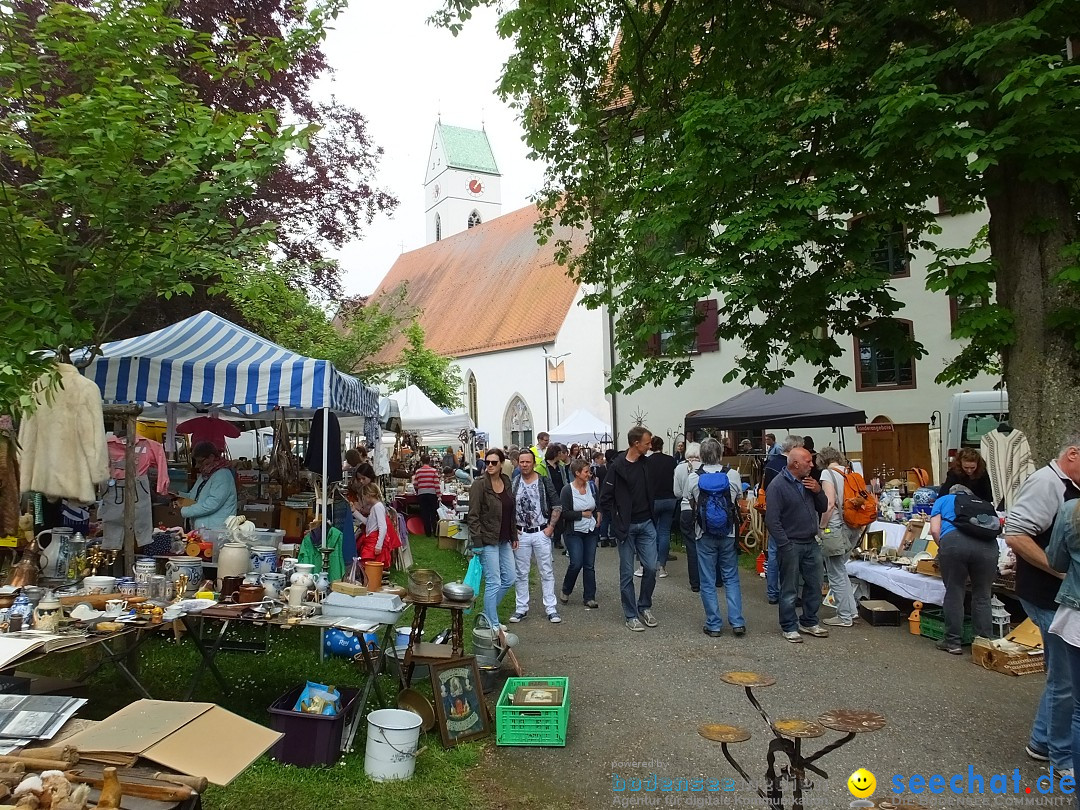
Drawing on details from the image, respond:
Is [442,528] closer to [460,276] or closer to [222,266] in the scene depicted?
[222,266]

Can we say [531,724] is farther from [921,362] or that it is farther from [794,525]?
[921,362]

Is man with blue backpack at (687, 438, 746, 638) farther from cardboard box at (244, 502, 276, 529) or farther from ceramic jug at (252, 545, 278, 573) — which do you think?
cardboard box at (244, 502, 276, 529)

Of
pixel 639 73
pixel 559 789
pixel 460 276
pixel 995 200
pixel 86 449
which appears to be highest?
pixel 460 276

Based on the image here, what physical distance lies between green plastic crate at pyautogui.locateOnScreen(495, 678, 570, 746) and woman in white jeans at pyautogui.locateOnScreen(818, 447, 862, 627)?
152 inches

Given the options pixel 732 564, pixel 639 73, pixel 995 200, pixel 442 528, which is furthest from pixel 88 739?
pixel 442 528

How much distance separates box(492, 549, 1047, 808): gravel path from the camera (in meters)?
4.25

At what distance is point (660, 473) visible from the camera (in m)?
8.00

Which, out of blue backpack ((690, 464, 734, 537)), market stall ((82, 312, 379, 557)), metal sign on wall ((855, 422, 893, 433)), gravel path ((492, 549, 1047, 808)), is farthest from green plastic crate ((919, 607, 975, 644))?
metal sign on wall ((855, 422, 893, 433))

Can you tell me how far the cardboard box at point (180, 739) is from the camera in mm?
2916

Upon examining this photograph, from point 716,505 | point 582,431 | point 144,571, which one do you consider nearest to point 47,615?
point 144,571

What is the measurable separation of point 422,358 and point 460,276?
13404 millimetres

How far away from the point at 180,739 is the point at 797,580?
5.75 metres

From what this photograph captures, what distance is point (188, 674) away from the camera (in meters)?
5.84

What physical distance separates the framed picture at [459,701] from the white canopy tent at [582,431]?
53.0ft
